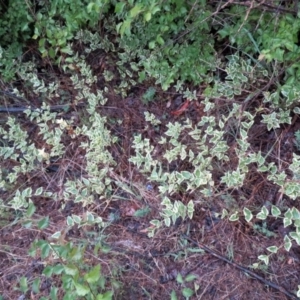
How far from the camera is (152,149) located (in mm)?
2674

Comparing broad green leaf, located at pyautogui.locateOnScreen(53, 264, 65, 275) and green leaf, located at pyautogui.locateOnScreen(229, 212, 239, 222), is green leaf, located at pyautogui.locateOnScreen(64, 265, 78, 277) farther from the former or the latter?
green leaf, located at pyautogui.locateOnScreen(229, 212, 239, 222)

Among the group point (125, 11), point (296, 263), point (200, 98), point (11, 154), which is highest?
point (125, 11)

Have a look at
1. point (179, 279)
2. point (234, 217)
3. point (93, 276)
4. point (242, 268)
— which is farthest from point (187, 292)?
point (93, 276)

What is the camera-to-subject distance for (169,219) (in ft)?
8.01

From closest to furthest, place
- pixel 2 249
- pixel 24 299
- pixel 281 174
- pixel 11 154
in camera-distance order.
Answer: pixel 281 174 → pixel 24 299 → pixel 2 249 → pixel 11 154

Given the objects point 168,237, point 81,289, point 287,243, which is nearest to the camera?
point 81,289

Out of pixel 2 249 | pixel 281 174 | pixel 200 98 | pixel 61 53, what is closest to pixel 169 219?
pixel 281 174

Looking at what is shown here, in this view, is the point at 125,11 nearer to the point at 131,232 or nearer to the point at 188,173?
the point at 188,173

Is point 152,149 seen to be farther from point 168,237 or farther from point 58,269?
point 58,269

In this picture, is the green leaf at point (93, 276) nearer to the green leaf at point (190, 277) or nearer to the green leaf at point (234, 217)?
the green leaf at point (190, 277)

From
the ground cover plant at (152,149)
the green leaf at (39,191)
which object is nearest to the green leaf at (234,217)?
the ground cover plant at (152,149)

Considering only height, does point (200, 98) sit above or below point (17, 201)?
above

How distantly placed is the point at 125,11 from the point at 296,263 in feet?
5.22

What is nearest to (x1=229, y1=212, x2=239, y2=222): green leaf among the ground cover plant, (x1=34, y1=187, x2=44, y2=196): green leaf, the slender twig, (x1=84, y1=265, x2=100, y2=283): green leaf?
the ground cover plant
